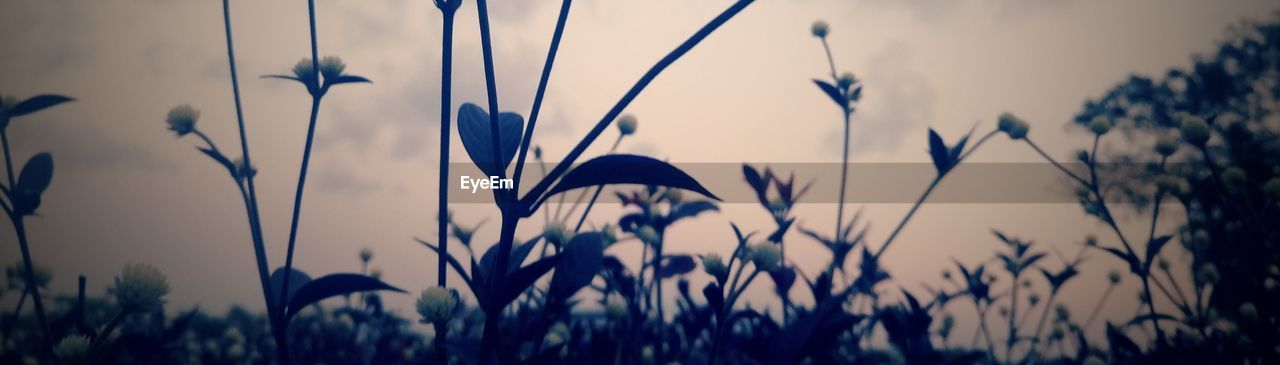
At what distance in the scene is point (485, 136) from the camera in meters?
0.84

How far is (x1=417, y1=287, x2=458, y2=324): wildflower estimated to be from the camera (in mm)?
878

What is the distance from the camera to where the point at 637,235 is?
190 cm

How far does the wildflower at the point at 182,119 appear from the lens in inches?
47.3

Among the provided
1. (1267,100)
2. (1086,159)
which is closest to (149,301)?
(1086,159)

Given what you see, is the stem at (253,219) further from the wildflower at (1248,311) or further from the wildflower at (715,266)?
the wildflower at (1248,311)

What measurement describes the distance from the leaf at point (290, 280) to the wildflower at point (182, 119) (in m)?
0.34

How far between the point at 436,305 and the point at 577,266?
0.73 ft

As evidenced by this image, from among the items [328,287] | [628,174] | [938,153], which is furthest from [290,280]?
[938,153]

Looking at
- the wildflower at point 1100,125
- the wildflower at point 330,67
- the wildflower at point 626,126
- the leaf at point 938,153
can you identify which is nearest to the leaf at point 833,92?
the leaf at point 938,153

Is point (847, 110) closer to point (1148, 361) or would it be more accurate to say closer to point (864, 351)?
point (864, 351)

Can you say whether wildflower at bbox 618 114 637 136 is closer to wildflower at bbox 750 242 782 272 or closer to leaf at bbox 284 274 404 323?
wildflower at bbox 750 242 782 272

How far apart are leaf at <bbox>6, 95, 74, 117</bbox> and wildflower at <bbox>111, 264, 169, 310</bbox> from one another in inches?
19.5

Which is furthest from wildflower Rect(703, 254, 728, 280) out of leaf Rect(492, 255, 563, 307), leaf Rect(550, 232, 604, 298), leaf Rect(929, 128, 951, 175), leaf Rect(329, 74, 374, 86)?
leaf Rect(329, 74, 374, 86)

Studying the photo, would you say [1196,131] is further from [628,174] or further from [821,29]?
[628,174]
